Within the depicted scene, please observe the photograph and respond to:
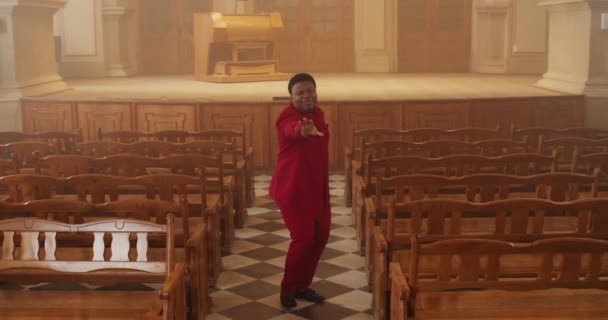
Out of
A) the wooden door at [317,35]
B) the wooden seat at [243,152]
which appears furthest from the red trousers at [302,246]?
the wooden door at [317,35]

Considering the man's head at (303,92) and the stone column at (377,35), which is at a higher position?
the stone column at (377,35)

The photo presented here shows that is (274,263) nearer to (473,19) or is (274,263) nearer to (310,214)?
(310,214)

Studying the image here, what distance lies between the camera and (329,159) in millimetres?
8875

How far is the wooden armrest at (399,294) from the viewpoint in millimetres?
2926

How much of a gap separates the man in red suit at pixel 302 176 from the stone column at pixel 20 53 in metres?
5.74

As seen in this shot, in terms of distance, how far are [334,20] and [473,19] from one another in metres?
2.57

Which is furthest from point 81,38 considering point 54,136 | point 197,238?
point 197,238

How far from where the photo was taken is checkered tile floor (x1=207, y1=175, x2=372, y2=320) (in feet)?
14.5

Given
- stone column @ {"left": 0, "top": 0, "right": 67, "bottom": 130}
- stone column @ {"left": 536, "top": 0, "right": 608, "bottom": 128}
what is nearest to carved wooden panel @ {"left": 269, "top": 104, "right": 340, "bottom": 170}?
stone column @ {"left": 536, "top": 0, "right": 608, "bottom": 128}

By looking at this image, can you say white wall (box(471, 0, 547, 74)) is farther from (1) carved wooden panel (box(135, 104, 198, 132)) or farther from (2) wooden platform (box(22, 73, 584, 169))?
(1) carved wooden panel (box(135, 104, 198, 132))

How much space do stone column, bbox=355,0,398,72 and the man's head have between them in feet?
32.2

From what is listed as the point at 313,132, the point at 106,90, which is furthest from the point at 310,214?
the point at 106,90

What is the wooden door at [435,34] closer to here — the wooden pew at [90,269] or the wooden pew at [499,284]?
the wooden pew at [499,284]

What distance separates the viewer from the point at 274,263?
17.6ft
